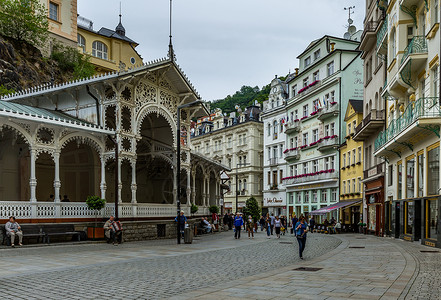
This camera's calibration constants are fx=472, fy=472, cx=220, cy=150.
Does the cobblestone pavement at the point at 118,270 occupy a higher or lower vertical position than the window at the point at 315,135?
lower

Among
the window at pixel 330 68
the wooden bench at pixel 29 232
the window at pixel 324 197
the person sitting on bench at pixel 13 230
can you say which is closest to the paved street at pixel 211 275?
the person sitting on bench at pixel 13 230

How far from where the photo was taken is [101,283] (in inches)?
414

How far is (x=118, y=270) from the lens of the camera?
1279 centimetres

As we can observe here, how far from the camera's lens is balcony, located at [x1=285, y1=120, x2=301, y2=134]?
57156 millimetres

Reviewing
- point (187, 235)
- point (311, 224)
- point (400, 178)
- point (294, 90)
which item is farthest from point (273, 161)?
point (187, 235)

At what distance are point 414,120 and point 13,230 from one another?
56.3 feet

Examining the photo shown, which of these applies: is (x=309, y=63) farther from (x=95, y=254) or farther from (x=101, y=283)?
(x=101, y=283)

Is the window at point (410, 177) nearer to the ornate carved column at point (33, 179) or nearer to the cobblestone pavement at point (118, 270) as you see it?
the cobblestone pavement at point (118, 270)

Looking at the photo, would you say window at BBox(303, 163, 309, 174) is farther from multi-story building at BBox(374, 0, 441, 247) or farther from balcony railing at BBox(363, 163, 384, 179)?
multi-story building at BBox(374, 0, 441, 247)

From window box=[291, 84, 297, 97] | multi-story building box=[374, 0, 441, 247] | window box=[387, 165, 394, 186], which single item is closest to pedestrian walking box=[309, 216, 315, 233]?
window box=[387, 165, 394, 186]

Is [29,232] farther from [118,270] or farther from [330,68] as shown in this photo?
[330,68]

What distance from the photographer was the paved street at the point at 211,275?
920cm

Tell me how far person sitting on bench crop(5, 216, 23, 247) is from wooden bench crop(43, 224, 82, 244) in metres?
1.29

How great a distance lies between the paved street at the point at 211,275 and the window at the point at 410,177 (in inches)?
307
